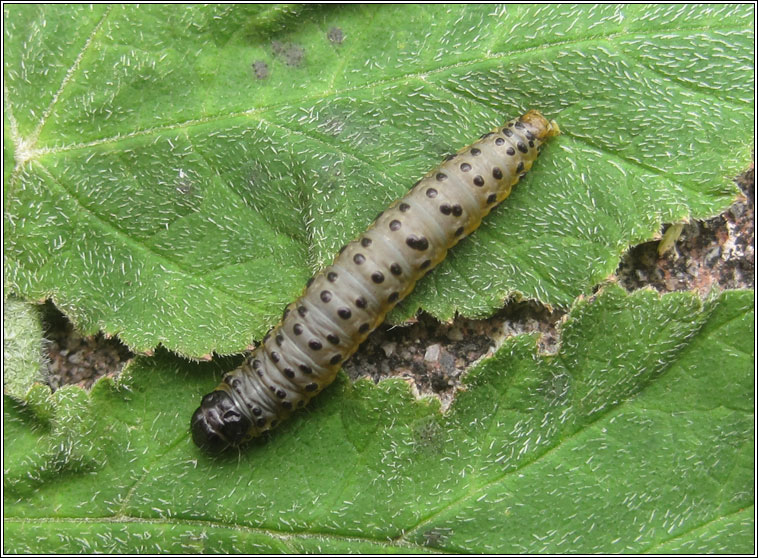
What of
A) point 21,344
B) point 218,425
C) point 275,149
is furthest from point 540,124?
point 21,344

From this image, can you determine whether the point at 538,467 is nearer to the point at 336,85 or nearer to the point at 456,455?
the point at 456,455

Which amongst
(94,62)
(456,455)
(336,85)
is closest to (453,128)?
(336,85)

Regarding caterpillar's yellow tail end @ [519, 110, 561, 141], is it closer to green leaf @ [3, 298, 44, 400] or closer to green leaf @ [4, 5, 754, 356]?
green leaf @ [4, 5, 754, 356]

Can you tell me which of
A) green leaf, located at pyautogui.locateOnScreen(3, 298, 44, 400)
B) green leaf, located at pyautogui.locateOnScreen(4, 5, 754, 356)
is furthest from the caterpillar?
green leaf, located at pyautogui.locateOnScreen(3, 298, 44, 400)

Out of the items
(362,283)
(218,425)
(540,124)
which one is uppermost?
(540,124)

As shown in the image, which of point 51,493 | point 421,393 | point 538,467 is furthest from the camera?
point 421,393

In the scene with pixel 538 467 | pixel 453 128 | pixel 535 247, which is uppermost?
pixel 453 128

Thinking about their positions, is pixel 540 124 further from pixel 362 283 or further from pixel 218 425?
pixel 218 425
